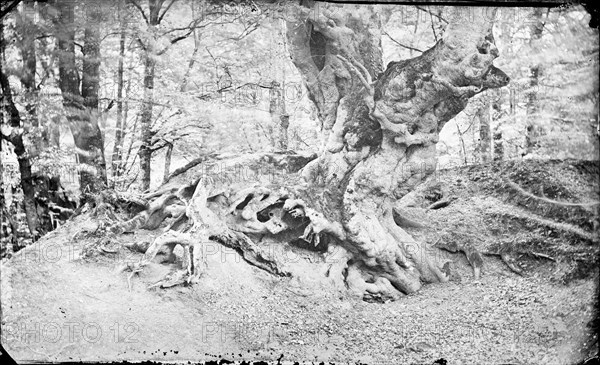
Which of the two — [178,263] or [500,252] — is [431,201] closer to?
[500,252]

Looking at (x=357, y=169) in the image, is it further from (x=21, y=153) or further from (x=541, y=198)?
(x=21, y=153)

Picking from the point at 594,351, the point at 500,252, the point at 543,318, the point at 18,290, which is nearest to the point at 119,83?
the point at 18,290

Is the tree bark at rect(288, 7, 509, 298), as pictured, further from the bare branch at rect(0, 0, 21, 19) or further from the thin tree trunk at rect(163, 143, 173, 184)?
the bare branch at rect(0, 0, 21, 19)

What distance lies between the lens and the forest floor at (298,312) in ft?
9.29

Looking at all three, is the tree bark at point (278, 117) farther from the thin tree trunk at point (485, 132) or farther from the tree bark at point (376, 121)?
the thin tree trunk at point (485, 132)

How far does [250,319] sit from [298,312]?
0.94ft

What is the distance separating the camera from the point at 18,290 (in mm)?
2875

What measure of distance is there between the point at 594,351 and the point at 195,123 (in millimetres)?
2784

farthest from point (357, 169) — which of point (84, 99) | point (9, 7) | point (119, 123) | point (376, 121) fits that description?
point (9, 7)

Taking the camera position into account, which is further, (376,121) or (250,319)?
(376,121)

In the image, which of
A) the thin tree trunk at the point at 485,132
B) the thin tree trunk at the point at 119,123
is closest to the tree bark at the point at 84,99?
the thin tree trunk at the point at 119,123

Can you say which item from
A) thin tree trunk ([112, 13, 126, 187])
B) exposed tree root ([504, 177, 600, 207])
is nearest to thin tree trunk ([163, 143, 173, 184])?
thin tree trunk ([112, 13, 126, 187])

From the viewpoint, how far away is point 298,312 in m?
2.86

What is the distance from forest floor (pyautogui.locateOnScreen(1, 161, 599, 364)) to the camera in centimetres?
283
